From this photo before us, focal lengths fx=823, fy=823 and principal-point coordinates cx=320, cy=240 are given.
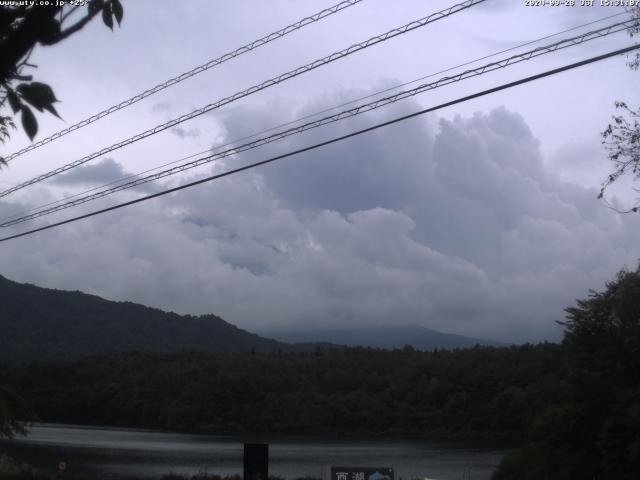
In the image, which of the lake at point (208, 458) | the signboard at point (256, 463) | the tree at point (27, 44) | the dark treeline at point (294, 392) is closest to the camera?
the tree at point (27, 44)

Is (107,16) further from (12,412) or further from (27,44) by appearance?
(12,412)

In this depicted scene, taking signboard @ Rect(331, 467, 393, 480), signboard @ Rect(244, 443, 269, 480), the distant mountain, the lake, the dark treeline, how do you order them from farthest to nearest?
the distant mountain, the dark treeline, the lake, signboard @ Rect(244, 443, 269, 480), signboard @ Rect(331, 467, 393, 480)

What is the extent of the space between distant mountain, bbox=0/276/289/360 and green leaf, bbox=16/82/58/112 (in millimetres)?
101697

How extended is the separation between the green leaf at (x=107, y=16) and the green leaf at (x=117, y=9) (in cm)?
2

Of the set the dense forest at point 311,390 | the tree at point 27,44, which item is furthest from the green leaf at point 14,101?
the dense forest at point 311,390

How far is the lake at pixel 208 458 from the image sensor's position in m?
33.6

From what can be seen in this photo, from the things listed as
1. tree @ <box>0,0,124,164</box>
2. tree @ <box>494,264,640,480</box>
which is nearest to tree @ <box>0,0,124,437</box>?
tree @ <box>0,0,124,164</box>

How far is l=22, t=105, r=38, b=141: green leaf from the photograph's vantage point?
165 inches

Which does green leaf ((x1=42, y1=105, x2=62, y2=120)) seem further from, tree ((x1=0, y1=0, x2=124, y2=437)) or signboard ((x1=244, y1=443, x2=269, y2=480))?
signboard ((x1=244, y1=443, x2=269, y2=480))

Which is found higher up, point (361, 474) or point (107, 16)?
point (107, 16)

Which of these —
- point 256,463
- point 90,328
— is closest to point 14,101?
point 256,463

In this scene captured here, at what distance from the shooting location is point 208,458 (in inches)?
1644

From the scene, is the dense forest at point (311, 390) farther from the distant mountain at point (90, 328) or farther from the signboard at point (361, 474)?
the signboard at point (361, 474)

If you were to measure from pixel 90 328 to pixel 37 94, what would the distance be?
129438mm
